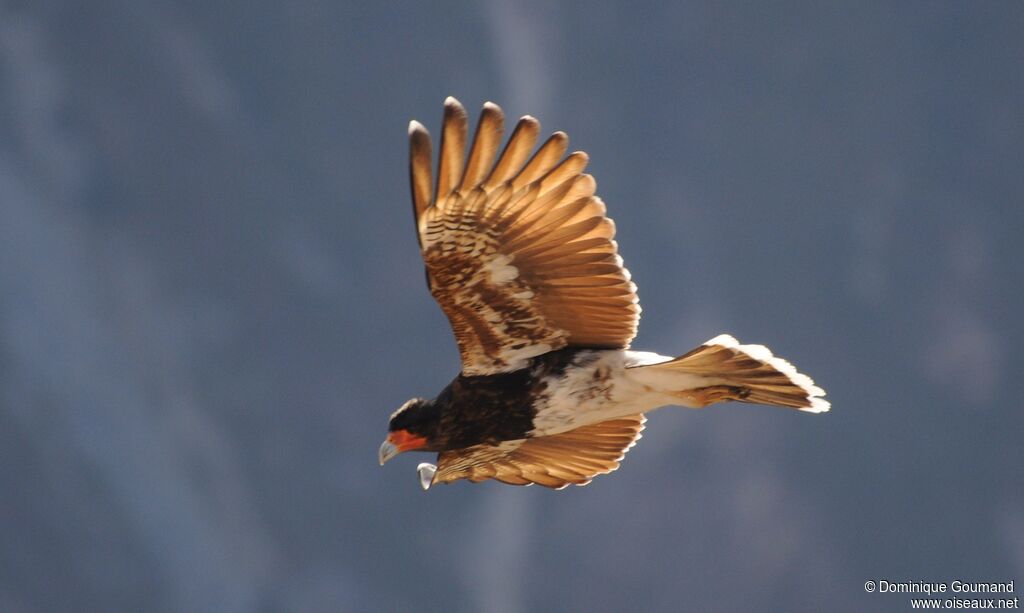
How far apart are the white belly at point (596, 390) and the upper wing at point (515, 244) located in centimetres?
12

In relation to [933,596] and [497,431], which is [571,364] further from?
[933,596]

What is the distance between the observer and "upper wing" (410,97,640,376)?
6594 mm

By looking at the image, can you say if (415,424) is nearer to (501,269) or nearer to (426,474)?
(426,474)

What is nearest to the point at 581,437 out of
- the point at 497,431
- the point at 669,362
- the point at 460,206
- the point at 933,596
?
the point at 497,431

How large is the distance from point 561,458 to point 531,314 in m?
1.62

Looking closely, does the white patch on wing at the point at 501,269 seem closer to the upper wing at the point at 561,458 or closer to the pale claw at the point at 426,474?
the upper wing at the point at 561,458

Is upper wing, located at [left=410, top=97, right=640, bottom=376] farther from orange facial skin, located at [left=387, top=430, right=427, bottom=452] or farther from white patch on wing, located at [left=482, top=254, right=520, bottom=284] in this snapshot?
orange facial skin, located at [left=387, top=430, right=427, bottom=452]

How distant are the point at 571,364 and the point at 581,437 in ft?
3.96

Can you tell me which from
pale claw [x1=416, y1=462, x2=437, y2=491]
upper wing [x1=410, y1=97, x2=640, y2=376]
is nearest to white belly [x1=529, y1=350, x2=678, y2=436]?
upper wing [x1=410, y1=97, x2=640, y2=376]

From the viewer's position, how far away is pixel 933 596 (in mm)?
16594

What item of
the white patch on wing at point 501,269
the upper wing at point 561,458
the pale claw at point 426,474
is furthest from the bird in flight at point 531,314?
the upper wing at point 561,458

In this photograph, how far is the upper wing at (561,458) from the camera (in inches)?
326

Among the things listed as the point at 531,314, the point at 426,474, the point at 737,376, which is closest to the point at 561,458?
the point at 426,474

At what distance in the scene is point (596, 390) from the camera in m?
7.23
